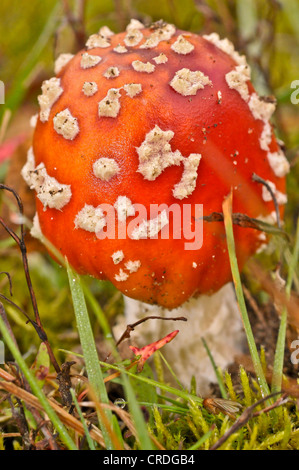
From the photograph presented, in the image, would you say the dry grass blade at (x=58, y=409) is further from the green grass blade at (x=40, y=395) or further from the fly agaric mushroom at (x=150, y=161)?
the fly agaric mushroom at (x=150, y=161)

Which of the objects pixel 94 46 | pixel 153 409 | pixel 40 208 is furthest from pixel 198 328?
pixel 94 46

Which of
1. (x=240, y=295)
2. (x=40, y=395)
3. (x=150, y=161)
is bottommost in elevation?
(x=40, y=395)

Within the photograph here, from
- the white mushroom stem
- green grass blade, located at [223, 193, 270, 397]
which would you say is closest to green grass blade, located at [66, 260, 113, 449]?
green grass blade, located at [223, 193, 270, 397]

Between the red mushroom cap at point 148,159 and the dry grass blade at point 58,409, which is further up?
the red mushroom cap at point 148,159

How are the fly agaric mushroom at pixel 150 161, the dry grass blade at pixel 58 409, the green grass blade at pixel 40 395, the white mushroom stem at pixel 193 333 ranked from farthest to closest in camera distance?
the white mushroom stem at pixel 193 333, the fly agaric mushroom at pixel 150 161, the dry grass blade at pixel 58 409, the green grass blade at pixel 40 395

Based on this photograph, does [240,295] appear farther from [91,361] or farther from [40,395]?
[40,395]

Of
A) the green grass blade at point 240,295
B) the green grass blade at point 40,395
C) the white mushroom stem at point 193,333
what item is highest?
the green grass blade at point 240,295

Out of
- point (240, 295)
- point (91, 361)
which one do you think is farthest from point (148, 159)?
point (91, 361)

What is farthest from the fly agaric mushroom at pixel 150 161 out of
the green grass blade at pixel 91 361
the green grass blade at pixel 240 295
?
the green grass blade at pixel 91 361
